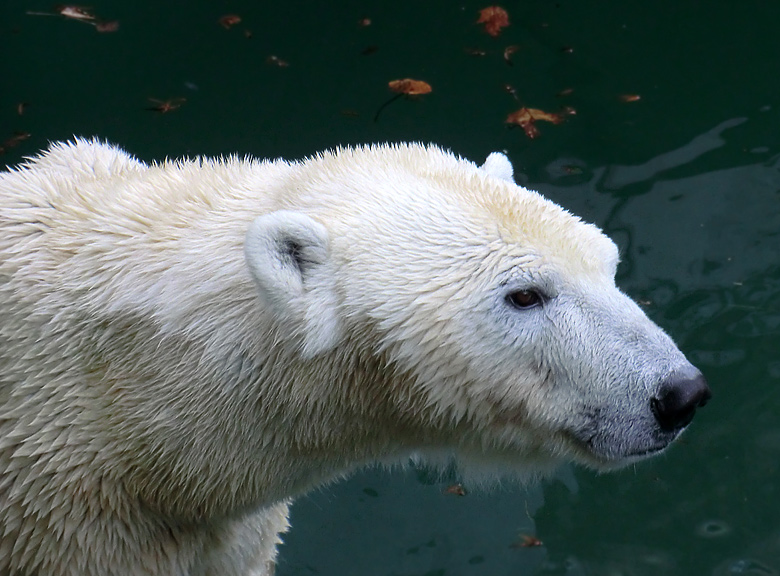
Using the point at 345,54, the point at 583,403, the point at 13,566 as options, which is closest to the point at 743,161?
the point at 345,54

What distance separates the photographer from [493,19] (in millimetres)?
6383

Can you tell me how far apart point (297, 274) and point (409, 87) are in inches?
154

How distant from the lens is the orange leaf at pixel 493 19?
20.8 ft

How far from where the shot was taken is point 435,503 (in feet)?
14.9

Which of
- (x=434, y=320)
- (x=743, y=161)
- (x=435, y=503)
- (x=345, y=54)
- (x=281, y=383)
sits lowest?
(x=435, y=503)

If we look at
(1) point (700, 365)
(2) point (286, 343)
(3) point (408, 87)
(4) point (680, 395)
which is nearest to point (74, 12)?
(3) point (408, 87)

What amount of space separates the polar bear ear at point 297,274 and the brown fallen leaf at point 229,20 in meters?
4.34

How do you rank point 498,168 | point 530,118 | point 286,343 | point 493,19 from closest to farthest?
1. point 286,343
2. point 498,168
3. point 530,118
4. point 493,19

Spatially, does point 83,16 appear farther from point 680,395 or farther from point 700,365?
point 680,395

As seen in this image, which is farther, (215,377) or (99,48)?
(99,48)

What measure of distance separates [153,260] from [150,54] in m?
3.92

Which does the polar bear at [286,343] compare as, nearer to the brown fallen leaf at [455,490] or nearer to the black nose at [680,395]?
the black nose at [680,395]

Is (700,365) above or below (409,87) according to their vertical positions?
below

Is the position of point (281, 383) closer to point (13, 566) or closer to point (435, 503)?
point (13, 566)
